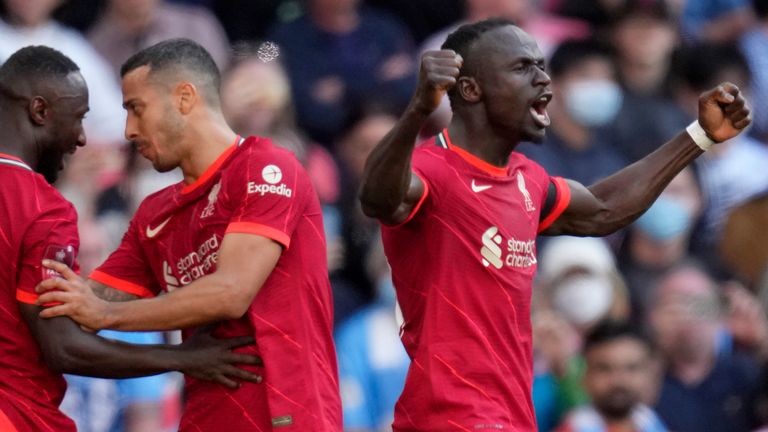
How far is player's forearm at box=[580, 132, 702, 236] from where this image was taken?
22.3 ft

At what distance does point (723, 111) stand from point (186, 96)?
2.01 metres

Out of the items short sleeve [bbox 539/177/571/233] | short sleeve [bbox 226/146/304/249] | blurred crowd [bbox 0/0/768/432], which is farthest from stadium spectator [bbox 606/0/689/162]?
short sleeve [bbox 226/146/304/249]

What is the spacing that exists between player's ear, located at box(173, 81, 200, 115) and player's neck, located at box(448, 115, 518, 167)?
0.93m

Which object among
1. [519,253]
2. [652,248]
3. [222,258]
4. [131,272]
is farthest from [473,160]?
[652,248]

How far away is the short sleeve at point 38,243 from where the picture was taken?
6.12 metres

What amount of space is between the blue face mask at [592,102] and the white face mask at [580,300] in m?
1.26

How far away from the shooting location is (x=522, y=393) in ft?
20.4

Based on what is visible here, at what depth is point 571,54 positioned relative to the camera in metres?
11.0

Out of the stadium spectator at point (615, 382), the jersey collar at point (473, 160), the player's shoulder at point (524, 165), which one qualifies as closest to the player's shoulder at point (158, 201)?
the jersey collar at point (473, 160)

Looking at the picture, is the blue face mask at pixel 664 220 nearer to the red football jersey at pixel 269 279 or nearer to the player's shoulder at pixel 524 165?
the player's shoulder at pixel 524 165

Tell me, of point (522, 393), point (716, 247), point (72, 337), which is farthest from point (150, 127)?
point (716, 247)

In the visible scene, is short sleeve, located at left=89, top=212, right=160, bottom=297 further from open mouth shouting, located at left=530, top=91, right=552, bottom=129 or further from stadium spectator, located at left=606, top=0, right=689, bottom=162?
stadium spectator, located at left=606, top=0, right=689, bottom=162

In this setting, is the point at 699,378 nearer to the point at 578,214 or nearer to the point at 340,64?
the point at 340,64

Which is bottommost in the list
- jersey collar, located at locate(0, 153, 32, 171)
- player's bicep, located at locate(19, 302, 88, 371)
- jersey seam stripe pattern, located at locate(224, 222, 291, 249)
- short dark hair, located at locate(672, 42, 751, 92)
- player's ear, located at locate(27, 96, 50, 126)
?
player's bicep, located at locate(19, 302, 88, 371)
